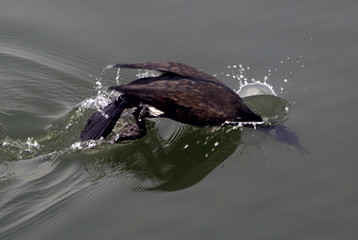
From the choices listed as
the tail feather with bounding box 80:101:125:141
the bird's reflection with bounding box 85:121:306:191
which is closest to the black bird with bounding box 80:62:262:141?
the tail feather with bounding box 80:101:125:141

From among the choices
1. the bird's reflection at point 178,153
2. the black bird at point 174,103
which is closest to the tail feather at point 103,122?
the black bird at point 174,103

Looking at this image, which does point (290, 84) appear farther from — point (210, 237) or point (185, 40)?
point (210, 237)

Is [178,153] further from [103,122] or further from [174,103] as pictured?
[103,122]

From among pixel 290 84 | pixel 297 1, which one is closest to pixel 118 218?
pixel 290 84

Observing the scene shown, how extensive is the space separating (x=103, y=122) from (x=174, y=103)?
61 cm

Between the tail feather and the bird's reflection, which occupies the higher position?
the tail feather

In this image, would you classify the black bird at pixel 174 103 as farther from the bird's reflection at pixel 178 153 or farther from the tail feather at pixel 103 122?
the bird's reflection at pixel 178 153

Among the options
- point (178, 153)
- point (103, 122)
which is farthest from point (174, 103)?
point (103, 122)

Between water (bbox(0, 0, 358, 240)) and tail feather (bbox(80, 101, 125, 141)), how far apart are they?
149 mm

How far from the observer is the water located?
4281 millimetres

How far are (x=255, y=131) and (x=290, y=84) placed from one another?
26.3 inches

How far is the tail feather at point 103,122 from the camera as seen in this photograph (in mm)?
4855

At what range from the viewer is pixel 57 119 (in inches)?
210

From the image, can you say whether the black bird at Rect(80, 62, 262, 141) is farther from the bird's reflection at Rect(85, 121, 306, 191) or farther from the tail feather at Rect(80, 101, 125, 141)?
the bird's reflection at Rect(85, 121, 306, 191)
